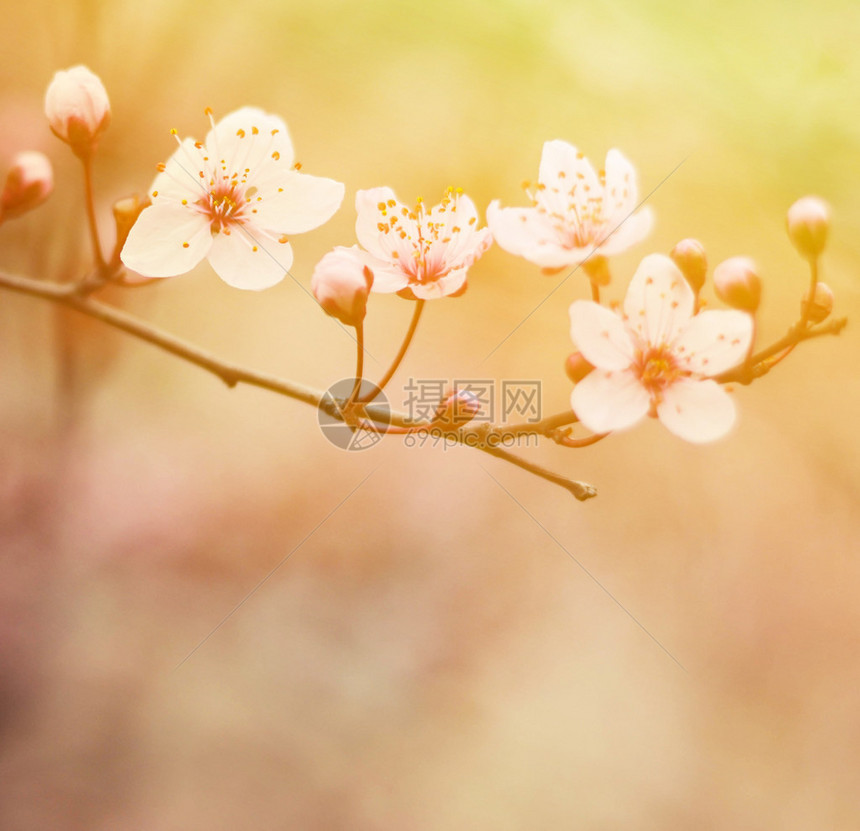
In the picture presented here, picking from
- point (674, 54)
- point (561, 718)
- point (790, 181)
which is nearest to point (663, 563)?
point (561, 718)

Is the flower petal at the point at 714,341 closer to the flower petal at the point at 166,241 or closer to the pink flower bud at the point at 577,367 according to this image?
the pink flower bud at the point at 577,367

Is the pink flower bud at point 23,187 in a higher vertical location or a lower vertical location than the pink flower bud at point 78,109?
lower

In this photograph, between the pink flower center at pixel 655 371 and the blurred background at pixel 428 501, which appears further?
the blurred background at pixel 428 501

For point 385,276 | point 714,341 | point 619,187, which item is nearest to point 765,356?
point 714,341

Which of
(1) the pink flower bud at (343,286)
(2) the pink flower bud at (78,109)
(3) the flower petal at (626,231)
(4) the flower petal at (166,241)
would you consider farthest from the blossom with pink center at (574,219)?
(2) the pink flower bud at (78,109)

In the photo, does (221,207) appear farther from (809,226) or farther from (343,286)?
(809,226)

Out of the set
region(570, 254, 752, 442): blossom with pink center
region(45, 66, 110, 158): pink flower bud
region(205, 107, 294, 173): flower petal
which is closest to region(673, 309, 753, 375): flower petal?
region(570, 254, 752, 442): blossom with pink center

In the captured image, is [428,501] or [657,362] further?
[428,501]
